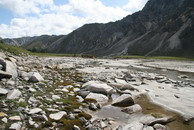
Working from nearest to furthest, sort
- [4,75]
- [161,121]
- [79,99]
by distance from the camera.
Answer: [161,121]
[79,99]
[4,75]

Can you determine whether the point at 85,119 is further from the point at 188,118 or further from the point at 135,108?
the point at 188,118

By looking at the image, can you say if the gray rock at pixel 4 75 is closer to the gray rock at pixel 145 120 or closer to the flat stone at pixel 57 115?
the flat stone at pixel 57 115

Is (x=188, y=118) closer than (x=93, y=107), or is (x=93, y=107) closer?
(x=188, y=118)

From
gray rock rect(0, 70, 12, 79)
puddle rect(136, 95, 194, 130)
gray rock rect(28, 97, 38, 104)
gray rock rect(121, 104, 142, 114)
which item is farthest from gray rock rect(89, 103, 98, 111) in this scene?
gray rock rect(0, 70, 12, 79)

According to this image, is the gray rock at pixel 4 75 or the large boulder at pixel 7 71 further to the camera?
the large boulder at pixel 7 71

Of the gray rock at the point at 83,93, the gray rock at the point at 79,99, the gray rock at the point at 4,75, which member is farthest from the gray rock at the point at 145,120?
the gray rock at the point at 4,75

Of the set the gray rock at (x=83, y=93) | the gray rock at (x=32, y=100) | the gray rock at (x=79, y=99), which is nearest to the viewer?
the gray rock at (x=32, y=100)

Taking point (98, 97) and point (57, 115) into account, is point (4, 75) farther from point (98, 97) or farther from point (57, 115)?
point (98, 97)

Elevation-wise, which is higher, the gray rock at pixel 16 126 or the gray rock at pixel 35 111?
the gray rock at pixel 35 111

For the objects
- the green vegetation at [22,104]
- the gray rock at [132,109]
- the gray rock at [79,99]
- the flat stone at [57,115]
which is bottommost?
the gray rock at [132,109]

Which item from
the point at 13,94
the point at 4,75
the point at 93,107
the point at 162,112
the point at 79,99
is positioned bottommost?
the point at 162,112

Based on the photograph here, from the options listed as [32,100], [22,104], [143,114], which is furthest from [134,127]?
[32,100]

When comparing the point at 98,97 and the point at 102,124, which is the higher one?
the point at 98,97

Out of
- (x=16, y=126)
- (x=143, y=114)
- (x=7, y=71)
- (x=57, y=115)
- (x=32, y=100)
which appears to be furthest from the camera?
(x=7, y=71)
